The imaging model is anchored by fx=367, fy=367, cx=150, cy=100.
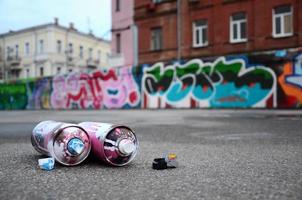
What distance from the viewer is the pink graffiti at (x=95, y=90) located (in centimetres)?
2292

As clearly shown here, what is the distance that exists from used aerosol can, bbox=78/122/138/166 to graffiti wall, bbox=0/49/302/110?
1422 cm

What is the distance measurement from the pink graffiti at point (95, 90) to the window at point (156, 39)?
3.93 meters

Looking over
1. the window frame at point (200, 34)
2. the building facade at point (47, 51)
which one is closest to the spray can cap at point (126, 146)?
the window frame at point (200, 34)

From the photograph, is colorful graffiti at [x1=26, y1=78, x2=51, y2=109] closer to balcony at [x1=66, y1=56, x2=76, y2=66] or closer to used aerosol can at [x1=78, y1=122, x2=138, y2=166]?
balcony at [x1=66, y1=56, x2=76, y2=66]

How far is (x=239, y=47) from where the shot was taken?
2205 cm

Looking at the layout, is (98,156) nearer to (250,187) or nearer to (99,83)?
(250,187)

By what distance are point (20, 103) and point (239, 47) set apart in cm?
1825

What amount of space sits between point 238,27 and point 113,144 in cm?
2017

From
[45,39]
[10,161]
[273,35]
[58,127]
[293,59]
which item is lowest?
[10,161]

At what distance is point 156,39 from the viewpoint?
2591 centimetres

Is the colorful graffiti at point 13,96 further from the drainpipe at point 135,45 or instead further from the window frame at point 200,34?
the window frame at point 200,34

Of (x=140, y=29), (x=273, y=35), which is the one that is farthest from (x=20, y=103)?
(x=273, y=35)

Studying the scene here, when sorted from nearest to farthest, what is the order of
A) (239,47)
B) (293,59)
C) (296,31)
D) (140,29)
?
(293,59) → (296,31) → (239,47) → (140,29)

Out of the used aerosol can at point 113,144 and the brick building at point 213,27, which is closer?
the used aerosol can at point 113,144
